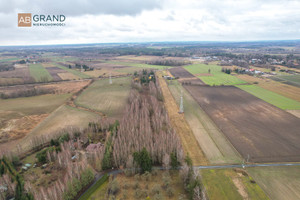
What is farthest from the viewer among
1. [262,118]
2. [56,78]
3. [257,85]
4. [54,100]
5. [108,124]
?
[56,78]

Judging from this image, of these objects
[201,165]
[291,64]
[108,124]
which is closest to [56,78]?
[108,124]

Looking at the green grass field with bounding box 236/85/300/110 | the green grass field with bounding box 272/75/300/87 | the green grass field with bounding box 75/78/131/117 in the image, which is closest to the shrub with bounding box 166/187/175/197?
the green grass field with bounding box 75/78/131/117

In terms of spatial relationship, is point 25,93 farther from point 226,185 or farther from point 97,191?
point 226,185

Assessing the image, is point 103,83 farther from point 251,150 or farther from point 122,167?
point 251,150

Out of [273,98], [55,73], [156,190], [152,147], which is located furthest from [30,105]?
[273,98]

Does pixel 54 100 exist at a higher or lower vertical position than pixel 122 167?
higher

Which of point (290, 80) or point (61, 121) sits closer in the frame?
point (61, 121)

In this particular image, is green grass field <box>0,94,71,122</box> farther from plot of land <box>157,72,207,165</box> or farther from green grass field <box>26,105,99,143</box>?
plot of land <box>157,72,207,165</box>
